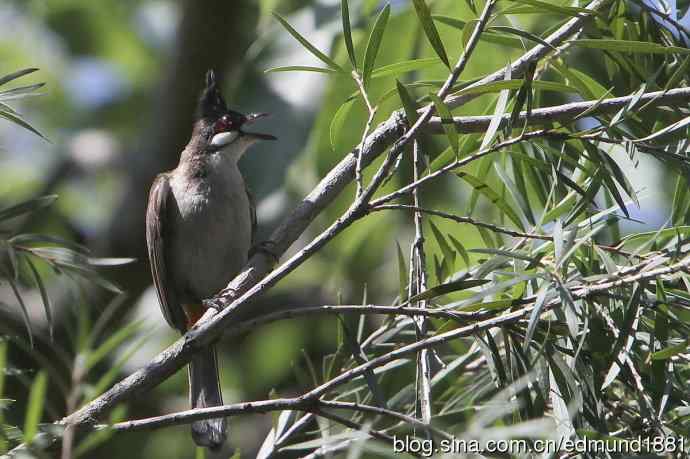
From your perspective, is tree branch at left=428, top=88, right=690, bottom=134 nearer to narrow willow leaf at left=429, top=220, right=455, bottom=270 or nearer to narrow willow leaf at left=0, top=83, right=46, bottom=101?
narrow willow leaf at left=429, top=220, right=455, bottom=270

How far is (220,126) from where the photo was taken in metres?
3.85

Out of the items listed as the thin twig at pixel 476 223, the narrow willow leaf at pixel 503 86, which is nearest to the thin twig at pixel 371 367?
the thin twig at pixel 476 223

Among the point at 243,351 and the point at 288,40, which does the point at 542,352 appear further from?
the point at 243,351

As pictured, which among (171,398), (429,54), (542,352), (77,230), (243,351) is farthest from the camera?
(243,351)

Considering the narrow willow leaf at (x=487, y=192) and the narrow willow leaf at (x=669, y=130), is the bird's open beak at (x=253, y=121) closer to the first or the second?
the narrow willow leaf at (x=487, y=192)

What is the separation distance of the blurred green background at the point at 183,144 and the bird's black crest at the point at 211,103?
13 centimetres

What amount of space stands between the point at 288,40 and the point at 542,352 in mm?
2599

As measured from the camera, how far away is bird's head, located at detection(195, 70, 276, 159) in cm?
375

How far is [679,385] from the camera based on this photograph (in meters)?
1.70

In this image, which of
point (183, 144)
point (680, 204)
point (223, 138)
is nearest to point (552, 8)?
point (680, 204)

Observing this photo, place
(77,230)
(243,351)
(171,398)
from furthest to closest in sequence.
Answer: (243,351)
(171,398)
(77,230)

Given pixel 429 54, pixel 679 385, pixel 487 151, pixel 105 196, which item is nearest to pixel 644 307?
pixel 679 385

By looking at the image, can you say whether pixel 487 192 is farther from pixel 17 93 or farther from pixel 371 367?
pixel 17 93

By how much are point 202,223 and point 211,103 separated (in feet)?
2.24
